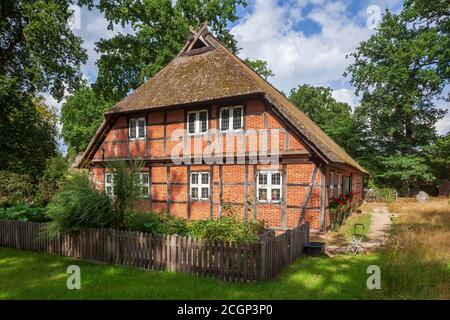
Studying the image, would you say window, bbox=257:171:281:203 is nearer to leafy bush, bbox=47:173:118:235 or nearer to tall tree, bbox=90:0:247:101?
leafy bush, bbox=47:173:118:235

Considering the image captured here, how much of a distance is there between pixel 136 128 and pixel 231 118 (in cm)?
570

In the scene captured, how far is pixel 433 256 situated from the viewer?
682 centimetres

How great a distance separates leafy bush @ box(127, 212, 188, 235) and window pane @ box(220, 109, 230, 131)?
616 cm

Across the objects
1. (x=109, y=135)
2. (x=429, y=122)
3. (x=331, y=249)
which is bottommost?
(x=331, y=249)

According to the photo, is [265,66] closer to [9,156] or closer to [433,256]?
[9,156]

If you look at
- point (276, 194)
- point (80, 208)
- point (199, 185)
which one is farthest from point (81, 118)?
point (80, 208)

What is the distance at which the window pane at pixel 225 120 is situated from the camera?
547 inches

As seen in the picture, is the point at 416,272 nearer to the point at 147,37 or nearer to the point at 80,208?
the point at 80,208

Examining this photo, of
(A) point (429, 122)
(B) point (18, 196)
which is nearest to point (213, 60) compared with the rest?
(B) point (18, 196)

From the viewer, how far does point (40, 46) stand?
1706 centimetres

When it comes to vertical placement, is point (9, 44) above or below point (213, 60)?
above
